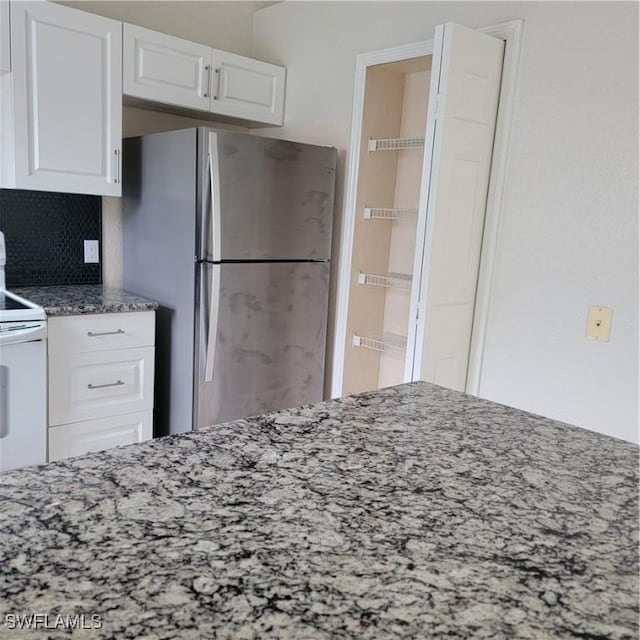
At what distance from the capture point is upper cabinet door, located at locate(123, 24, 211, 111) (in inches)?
103

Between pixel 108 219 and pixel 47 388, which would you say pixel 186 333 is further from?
pixel 108 219

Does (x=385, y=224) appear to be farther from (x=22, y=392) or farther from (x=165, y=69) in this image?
(x=22, y=392)

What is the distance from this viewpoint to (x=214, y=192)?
2479 millimetres

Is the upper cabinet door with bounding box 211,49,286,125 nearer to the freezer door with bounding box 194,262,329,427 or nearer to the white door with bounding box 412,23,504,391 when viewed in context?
the freezer door with bounding box 194,262,329,427

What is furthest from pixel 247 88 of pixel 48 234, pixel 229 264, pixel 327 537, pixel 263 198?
pixel 327 537

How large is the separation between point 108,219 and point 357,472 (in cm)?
255

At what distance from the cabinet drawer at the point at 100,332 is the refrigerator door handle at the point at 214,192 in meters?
0.45

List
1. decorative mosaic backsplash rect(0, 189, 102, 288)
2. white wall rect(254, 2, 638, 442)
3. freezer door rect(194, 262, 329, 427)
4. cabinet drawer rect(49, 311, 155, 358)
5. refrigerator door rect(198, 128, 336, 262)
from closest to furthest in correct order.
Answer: white wall rect(254, 2, 638, 442) → cabinet drawer rect(49, 311, 155, 358) → refrigerator door rect(198, 128, 336, 262) → freezer door rect(194, 262, 329, 427) → decorative mosaic backsplash rect(0, 189, 102, 288)

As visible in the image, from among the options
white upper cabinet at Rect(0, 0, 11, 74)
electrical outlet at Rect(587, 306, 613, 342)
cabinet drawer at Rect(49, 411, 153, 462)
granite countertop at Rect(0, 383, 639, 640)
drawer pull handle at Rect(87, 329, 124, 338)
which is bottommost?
cabinet drawer at Rect(49, 411, 153, 462)

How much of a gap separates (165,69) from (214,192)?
0.74 metres

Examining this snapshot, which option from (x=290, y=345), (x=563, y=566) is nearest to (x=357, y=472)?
(x=563, y=566)

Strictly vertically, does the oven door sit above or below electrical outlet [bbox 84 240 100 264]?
below

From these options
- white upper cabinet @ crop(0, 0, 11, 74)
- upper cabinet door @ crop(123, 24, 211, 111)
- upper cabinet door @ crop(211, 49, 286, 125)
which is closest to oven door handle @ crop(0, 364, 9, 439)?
white upper cabinet @ crop(0, 0, 11, 74)

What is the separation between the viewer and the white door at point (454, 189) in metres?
2.17
